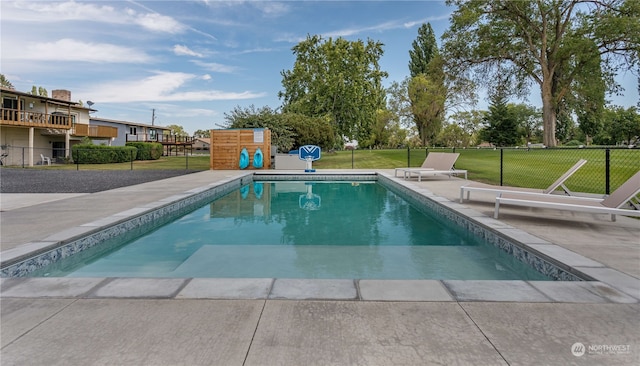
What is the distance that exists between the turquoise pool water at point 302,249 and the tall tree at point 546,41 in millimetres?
19536

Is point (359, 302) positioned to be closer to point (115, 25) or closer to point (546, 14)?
point (115, 25)

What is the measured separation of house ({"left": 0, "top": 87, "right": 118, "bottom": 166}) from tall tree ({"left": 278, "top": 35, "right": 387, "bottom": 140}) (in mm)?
17379

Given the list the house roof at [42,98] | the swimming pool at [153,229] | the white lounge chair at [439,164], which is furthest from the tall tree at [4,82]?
the white lounge chair at [439,164]

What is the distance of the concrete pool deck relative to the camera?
1720mm

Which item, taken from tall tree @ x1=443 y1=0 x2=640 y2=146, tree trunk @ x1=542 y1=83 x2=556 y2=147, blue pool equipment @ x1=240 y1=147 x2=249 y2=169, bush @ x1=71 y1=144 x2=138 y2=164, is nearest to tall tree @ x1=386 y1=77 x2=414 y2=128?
tall tree @ x1=443 y1=0 x2=640 y2=146

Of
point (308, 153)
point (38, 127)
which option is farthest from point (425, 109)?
point (38, 127)

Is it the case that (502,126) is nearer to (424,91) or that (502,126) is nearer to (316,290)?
(424,91)

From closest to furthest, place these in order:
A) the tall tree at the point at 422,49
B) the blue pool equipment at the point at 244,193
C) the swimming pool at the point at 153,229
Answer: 1. the swimming pool at the point at 153,229
2. the blue pool equipment at the point at 244,193
3. the tall tree at the point at 422,49

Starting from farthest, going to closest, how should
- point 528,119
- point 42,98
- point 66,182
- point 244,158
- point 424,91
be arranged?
1. point 528,119
2. point 424,91
3. point 42,98
4. point 244,158
5. point 66,182

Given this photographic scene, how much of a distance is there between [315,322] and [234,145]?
15.4 m

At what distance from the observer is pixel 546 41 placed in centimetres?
2147

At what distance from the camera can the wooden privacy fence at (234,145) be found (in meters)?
16.5

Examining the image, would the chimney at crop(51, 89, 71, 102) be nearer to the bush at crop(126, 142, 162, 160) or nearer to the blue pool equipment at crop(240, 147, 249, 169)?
the bush at crop(126, 142, 162, 160)

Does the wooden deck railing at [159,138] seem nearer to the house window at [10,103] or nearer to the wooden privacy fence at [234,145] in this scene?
the house window at [10,103]
